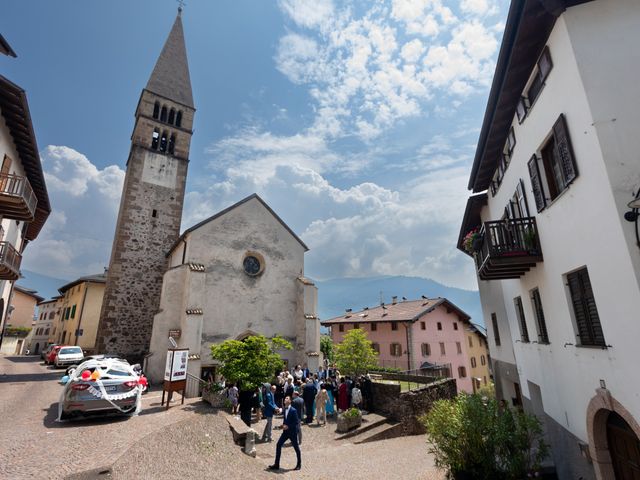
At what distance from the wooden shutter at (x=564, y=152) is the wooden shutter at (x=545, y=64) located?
132 cm

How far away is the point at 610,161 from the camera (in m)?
5.41

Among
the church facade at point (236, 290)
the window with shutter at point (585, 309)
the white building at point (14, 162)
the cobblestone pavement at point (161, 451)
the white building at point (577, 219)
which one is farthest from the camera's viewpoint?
the church facade at point (236, 290)

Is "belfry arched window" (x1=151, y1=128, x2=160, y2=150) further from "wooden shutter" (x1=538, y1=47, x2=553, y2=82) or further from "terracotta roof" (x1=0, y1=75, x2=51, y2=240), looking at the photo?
"wooden shutter" (x1=538, y1=47, x2=553, y2=82)

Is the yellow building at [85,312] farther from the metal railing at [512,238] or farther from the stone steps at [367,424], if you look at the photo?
the metal railing at [512,238]

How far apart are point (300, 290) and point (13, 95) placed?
18.3 m

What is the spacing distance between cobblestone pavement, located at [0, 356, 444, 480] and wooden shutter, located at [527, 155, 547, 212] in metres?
7.60

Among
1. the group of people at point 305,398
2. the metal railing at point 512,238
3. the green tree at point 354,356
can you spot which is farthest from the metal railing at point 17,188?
the green tree at point 354,356

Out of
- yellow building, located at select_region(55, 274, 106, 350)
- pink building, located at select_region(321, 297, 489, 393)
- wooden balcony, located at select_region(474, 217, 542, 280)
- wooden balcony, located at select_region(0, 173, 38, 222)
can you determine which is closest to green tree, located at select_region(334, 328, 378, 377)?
pink building, located at select_region(321, 297, 489, 393)

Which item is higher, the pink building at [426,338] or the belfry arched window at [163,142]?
the belfry arched window at [163,142]

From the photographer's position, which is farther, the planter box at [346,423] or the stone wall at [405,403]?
the stone wall at [405,403]

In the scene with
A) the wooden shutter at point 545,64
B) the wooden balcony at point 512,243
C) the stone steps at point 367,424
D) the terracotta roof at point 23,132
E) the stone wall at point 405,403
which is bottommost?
the stone steps at point 367,424

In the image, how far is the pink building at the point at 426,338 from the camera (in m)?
33.4

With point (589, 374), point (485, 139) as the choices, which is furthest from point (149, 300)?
point (589, 374)

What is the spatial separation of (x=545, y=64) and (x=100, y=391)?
48.6 feet
